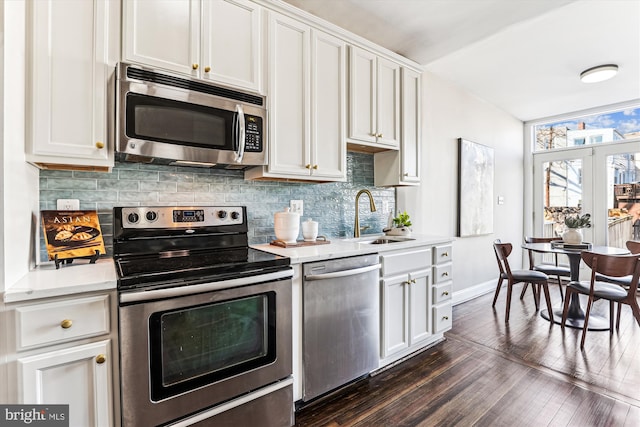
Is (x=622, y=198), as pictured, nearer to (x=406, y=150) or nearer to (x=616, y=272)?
(x=616, y=272)

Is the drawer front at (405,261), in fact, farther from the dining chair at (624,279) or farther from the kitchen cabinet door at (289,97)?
the dining chair at (624,279)

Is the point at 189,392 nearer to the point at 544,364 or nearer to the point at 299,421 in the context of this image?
the point at 299,421

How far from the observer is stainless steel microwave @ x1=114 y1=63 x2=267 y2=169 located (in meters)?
1.48

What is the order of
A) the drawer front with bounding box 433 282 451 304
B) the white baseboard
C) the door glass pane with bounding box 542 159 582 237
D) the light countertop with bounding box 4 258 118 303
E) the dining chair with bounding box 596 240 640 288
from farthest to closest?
1. the door glass pane with bounding box 542 159 582 237
2. the white baseboard
3. the dining chair with bounding box 596 240 640 288
4. the drawer front with bounding box 433 282 451 304
5. the light countertop with bounding box 4 258 118 303

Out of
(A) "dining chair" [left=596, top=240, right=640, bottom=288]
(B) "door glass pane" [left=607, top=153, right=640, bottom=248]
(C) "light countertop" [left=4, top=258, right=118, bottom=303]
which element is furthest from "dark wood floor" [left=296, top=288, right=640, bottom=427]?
(B) "door glass pane" [left=607, top=153, right=640, bottom=248]

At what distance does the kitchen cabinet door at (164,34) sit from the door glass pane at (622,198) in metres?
5.68

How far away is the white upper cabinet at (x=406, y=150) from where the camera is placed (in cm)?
278

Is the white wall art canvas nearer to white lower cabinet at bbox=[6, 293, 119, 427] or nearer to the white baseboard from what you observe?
the white baseboard

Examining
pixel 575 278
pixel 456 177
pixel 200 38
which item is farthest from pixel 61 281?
pixel 575 278

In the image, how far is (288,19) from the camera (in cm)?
205

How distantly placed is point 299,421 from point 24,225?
66.0 inches

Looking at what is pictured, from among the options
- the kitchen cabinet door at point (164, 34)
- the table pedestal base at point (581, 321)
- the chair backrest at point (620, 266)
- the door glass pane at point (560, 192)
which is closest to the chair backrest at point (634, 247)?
the table pedestal base at point (581, 321)

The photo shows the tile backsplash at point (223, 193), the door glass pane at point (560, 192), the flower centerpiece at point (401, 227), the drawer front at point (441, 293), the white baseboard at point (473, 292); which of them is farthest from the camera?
the door glass pane at point (560, 192)

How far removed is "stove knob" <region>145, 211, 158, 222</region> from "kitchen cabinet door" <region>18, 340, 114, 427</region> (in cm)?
68
